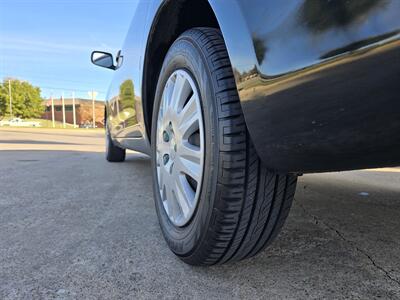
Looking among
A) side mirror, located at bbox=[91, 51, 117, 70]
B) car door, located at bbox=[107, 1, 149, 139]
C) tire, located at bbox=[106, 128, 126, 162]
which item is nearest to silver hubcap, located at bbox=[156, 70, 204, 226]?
car door, located at bbox=[107, 1, 149, 139]

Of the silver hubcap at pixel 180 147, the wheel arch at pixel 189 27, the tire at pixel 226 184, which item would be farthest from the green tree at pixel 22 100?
the tire at pixel 226 184

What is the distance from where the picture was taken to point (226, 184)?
114 cm

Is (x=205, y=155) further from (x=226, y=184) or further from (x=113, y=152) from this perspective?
(x=113, y=152)

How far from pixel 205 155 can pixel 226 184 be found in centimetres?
17

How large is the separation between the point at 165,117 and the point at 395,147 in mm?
1095

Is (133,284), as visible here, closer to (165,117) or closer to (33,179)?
(165,117)

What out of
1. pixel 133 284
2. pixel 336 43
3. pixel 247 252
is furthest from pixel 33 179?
pixel 336 43

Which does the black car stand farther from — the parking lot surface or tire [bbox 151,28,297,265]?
the parking lot surface

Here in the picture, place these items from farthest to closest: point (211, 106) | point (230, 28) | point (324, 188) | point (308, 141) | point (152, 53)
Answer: point (324, 188)
point (152, 53)
point (211, 106)
point (230, 28)
point (308, 141)

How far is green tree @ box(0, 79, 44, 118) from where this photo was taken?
47969mm

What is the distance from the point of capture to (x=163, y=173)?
174 cm

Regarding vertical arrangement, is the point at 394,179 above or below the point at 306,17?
below

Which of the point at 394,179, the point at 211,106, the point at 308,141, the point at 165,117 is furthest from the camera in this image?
the point at 394,179

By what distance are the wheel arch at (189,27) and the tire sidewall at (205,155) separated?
6.4 inches
